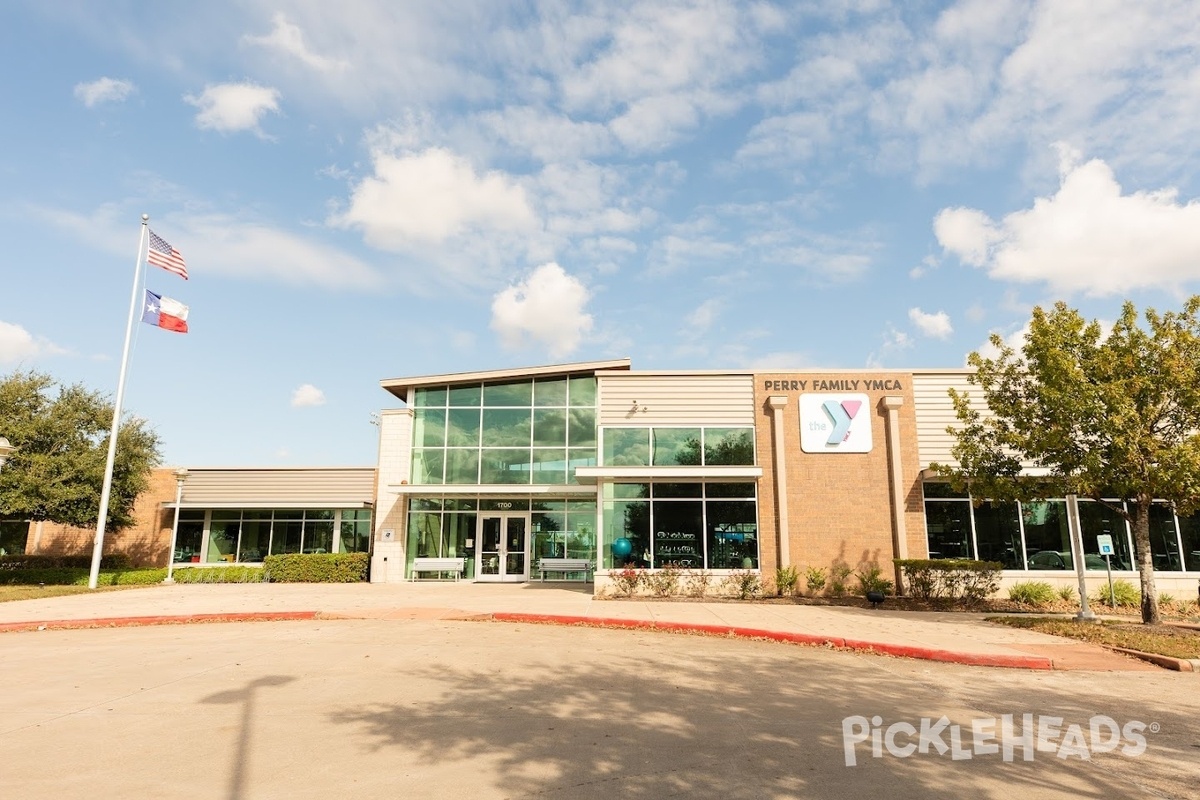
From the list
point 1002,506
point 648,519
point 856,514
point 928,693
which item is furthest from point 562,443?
point 928,693

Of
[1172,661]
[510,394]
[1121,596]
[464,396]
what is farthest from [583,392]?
[1172,661]

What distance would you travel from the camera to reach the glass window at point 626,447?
69.9 feet

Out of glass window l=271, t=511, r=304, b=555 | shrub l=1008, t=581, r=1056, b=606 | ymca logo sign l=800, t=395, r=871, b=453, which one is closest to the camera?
shrub l=1008, t=581, r=1056, b=606

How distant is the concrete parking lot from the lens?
17.1 ft

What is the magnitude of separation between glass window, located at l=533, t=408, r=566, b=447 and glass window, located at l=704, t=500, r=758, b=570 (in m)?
6.77

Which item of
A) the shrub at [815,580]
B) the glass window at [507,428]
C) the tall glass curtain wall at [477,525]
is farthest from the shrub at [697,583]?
the glass window at [507,428]

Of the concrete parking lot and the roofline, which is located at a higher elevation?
the roofline

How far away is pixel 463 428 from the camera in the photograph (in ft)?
84.3

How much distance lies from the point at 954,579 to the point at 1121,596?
440 cm

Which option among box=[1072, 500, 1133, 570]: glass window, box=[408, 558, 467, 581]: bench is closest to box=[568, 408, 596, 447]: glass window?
box=[408, 558, 467, 581]: bench

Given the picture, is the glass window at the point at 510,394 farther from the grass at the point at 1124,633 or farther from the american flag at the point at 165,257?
the grass at the point at 1124,633

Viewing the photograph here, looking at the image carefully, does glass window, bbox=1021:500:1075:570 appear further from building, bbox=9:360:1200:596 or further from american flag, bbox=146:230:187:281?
american flag, bbox=146:230:187:281

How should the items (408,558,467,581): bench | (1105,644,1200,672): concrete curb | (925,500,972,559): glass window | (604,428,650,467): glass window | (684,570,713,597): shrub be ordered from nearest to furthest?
(1105,644,1200,672): concrete curb < (684,570,713,597): shrub < (925,500,972,559): glass window < (604,428,650,467): glass window < (408,558,467,581): bench

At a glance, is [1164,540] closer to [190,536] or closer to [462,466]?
[462,466]
